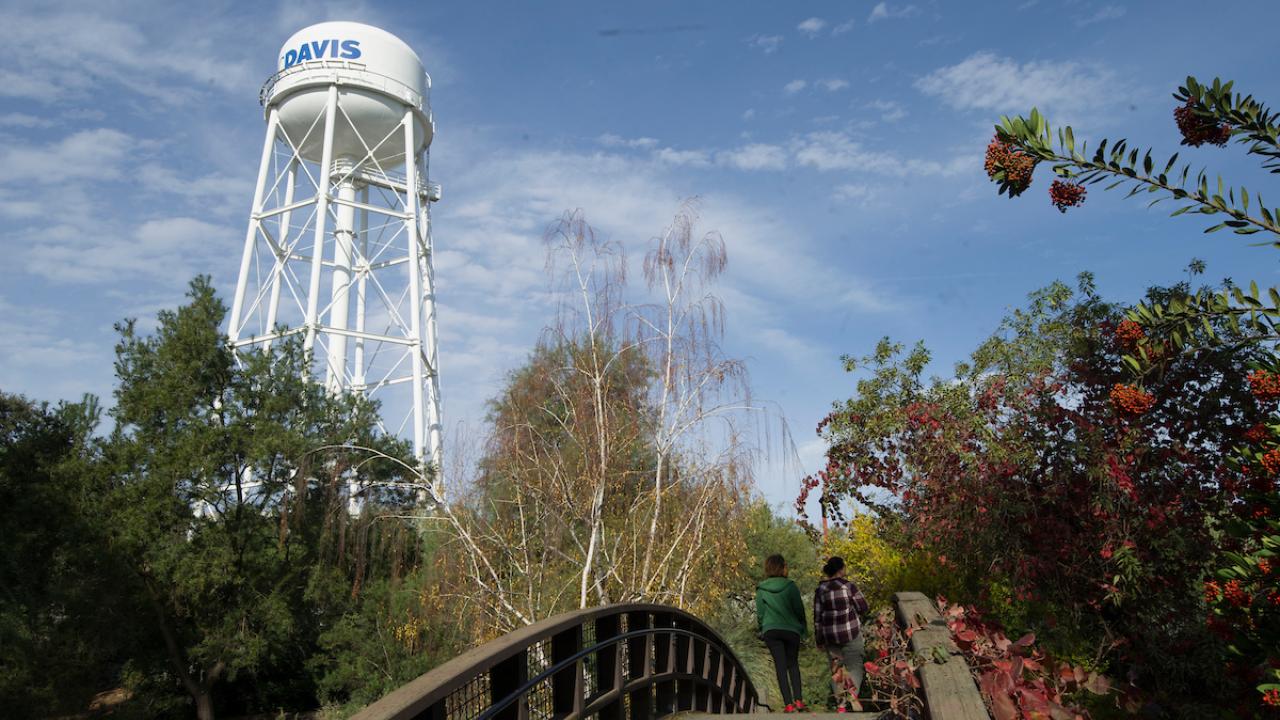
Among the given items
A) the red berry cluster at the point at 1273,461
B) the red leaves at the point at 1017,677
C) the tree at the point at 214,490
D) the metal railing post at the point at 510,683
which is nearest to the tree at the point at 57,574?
the tree at the point at 214,490

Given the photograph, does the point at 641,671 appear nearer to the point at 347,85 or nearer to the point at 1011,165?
the point at 1011,165

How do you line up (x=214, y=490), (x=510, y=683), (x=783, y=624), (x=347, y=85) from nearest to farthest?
1. (x=510, y=683)
2. (x=783, y=624)
3. (x=214, y=490)
4. (x=347, y=85)

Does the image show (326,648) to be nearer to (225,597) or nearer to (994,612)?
(225,597)

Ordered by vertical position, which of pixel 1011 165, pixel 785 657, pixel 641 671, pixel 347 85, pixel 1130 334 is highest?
pixel 347 85

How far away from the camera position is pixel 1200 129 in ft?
11.9

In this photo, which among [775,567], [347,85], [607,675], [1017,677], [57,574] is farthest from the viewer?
[347,85]

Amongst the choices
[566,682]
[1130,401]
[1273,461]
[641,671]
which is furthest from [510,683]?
[1273,461]

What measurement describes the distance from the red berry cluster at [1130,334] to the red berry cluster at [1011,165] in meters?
0.72

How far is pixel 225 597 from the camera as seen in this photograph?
21844mm

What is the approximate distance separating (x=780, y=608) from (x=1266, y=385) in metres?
4.92

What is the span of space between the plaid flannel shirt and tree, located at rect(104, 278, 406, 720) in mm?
14502

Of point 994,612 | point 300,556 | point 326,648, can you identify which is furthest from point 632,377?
point 326,648

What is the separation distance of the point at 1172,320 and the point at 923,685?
1.85 metres

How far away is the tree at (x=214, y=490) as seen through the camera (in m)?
21.0
